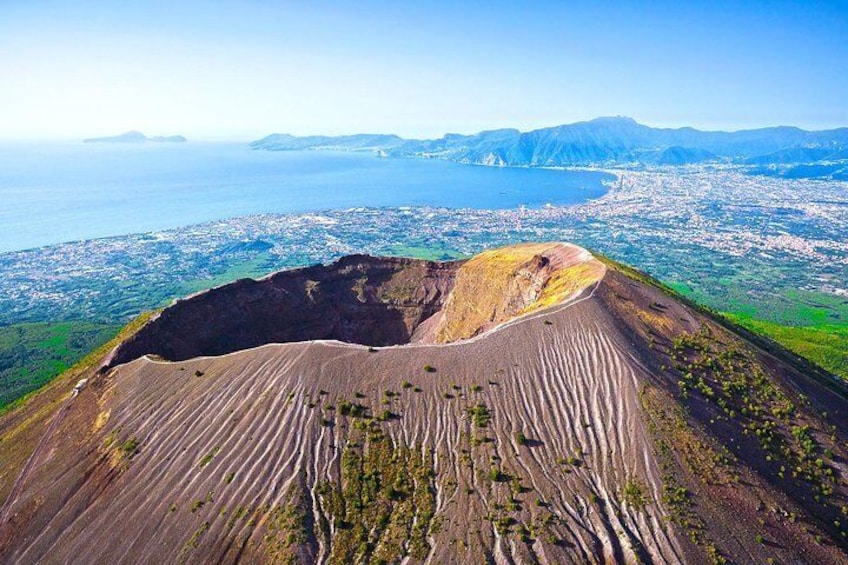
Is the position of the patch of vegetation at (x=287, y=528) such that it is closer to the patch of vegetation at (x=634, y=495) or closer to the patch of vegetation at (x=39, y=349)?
the patch of vegetation at (x=634, y=495)

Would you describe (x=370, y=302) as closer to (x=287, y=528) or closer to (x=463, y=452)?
(x=463, y=452)

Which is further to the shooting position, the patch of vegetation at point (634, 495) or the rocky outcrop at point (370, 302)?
the rocky outcrop at point (370, 302)

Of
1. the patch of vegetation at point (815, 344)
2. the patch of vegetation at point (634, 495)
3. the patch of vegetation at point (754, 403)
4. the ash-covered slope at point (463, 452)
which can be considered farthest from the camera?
the patch of vegetation at point (815, 344)

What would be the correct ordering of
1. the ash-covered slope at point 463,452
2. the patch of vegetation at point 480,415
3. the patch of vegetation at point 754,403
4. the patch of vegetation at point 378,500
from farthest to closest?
the patch of vegetation at point 480,415 < the patch of vegetation at point 754,403 < the ash-covered slope at point 463,452 < the patch of vegetation at point 378,500

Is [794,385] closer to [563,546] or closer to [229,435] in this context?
[563,546]

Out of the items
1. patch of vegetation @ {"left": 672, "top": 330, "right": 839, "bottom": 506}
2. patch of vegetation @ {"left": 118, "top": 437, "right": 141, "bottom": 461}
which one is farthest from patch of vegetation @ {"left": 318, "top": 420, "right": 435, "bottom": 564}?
patch of vegetation @ {"left": 672, "top": 330, "right": 839, "bottom": 506}

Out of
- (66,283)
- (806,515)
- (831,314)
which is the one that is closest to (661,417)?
(806,515)

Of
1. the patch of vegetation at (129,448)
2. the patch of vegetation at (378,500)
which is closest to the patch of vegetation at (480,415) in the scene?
the patch of vegetation at (378,500)

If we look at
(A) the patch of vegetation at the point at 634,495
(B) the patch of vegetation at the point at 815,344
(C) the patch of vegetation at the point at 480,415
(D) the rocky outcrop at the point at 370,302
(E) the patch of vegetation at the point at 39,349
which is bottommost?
(E) the patch of vegetation at the point at 39,349

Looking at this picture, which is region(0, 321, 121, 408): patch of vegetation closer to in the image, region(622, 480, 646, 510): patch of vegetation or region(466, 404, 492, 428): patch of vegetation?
region(466, 404, 492, 428): patch of vegetation

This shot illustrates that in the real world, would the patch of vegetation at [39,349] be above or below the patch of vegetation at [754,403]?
below
